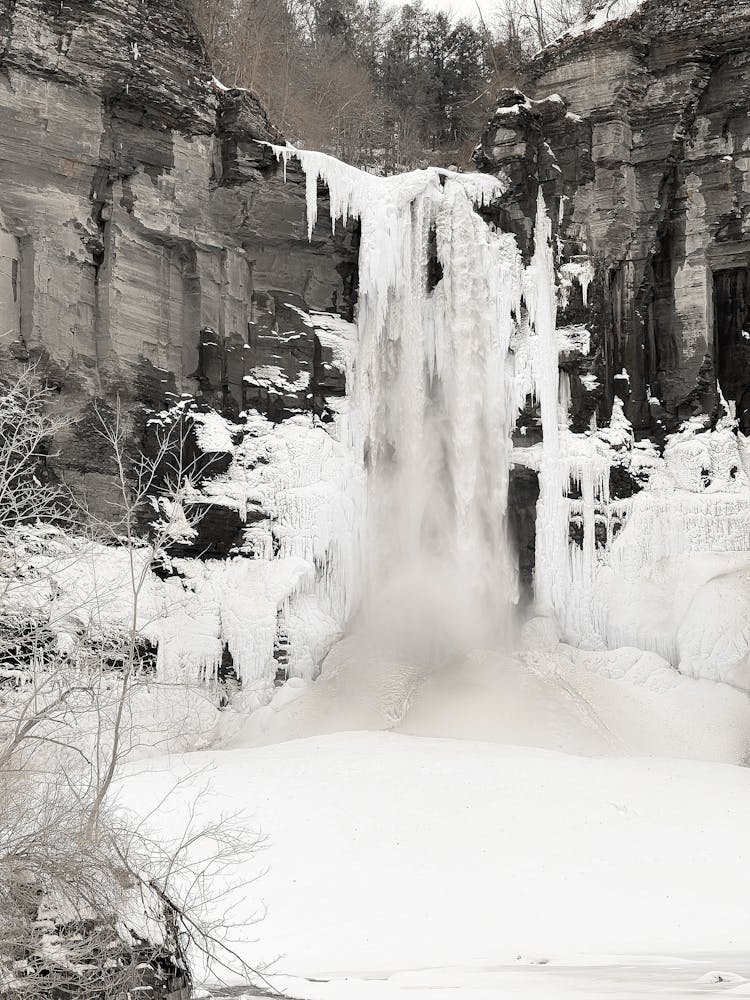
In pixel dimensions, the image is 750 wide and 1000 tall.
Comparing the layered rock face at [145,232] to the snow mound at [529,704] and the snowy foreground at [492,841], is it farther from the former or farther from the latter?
the snowy foreground at [492,841]

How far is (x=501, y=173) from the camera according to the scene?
22344 millimetres

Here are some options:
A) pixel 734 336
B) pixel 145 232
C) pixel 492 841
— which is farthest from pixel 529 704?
pixel 145 232

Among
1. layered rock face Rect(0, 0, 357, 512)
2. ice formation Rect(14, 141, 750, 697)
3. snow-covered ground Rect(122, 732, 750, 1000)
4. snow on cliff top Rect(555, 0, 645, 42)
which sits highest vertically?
snow on cliff top Rect(555, 0, 645, 42)

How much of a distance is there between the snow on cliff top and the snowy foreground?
11515 millimetres

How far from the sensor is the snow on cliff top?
21.6 metres

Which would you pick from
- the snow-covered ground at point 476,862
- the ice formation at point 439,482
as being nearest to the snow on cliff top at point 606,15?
the ice formation at point 439,482

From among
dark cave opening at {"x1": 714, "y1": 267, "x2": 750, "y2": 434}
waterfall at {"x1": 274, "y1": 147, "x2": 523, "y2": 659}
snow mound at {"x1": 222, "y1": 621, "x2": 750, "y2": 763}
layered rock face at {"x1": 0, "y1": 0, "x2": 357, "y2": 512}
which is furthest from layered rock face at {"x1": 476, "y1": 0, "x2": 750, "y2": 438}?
snow mound at {"x1": 222, "y1": 621, "x2": 750, "y2": 763}

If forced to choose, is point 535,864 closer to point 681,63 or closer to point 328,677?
point 328,677

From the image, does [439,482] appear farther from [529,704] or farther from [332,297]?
[529,704]

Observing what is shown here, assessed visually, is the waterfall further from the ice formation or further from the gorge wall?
the gorge wall

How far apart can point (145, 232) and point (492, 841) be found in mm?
11896

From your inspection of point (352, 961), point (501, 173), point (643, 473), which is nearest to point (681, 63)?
point (501, 173)

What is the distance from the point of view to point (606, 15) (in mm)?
21828

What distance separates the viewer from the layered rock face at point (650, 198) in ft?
69.7
